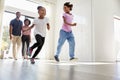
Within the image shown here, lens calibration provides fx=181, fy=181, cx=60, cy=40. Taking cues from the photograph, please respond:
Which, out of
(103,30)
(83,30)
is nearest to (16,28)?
(83,30)

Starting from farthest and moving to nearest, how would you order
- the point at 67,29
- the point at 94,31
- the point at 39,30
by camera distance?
the point at 94,31, the point at 67,29, the point at 39,30

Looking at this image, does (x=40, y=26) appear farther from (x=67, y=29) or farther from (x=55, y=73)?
(x=55, y=73)

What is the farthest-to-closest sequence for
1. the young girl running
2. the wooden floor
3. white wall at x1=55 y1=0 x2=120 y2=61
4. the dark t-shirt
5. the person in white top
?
white wall at x1=55 y1=0 x2=120 y2=61 < the dark t-shirt < the young girl running < the person in white top < the wooden floor

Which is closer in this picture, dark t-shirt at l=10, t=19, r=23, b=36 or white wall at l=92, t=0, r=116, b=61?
dark t-shirt at l=10, t=19, r=23, b=36

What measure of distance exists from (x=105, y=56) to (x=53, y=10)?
7.96ft

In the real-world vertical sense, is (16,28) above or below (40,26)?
above

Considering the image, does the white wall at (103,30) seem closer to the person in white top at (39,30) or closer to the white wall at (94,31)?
the white wall at (94,31)

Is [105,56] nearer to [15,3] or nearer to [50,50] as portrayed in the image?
[50,50]

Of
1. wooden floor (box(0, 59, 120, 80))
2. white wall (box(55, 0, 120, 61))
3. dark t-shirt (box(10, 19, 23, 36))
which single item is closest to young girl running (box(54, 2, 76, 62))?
dark t-shirt (box(10, 19, 23, 36))

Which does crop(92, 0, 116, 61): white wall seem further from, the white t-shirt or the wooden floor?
the wooden floor

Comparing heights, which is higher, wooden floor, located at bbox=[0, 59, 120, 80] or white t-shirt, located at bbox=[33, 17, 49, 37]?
white t-shirt, located at bbox=[33, 17, 49, 37]

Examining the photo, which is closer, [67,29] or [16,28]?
[67,29]

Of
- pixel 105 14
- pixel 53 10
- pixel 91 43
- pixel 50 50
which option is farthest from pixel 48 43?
pixel 105 14

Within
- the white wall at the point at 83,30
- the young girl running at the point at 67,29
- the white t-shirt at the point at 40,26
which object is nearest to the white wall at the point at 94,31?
the white wall at the point at 83,30
